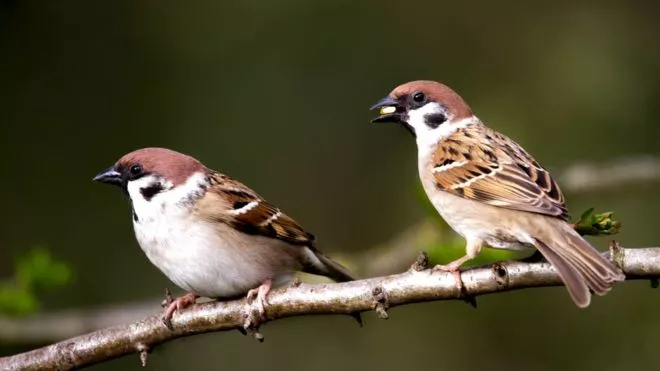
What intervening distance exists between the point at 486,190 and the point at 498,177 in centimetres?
13

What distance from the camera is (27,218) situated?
8.45 metres

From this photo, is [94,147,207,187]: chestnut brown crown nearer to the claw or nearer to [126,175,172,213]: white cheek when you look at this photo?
[126,175,172,213]: white cheek

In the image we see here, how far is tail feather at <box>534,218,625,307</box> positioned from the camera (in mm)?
3512

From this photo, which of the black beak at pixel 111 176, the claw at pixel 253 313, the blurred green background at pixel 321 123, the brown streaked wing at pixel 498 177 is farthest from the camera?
the blurred green background at pixel 321 123

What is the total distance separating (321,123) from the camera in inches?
358

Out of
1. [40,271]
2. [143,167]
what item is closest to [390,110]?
[143,167]

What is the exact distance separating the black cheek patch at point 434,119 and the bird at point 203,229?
0.72 m

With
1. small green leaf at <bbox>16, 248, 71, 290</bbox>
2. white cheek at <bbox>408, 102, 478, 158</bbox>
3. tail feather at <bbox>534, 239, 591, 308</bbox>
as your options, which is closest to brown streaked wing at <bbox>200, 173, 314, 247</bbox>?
white cheek at <bbox>408, 102, 478, 158</bbox>

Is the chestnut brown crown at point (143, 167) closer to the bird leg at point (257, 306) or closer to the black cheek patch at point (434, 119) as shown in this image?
the bird leg at point (257, 306)

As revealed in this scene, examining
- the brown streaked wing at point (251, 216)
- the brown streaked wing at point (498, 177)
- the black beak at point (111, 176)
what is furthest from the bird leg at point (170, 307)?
the brown streaked wing at point (498, 177)

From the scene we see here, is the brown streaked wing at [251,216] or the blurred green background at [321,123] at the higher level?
the blurred green background at [321,123]

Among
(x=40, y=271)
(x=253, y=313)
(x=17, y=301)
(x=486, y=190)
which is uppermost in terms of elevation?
(x=486, y=190)

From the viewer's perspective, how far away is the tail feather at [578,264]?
138 inches

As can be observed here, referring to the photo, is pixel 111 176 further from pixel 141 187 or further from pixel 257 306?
pixel 257 306
